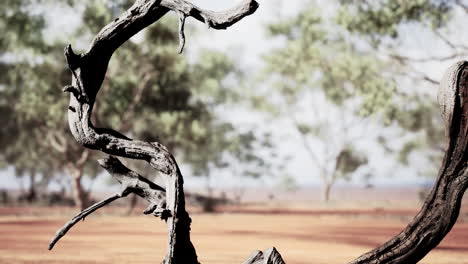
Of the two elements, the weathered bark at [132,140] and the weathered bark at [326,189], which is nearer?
the weathered bark at [132,140]

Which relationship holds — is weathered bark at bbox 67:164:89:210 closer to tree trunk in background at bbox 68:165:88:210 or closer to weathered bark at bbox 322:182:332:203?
tree trunk in background at bbox 68:165:88:210

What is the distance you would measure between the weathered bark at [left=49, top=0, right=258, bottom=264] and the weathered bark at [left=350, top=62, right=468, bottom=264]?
1887mm

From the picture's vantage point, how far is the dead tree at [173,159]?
14.3ft

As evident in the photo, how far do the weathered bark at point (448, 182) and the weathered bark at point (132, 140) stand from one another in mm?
1887

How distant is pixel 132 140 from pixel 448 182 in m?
2.86

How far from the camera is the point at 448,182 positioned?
439cm

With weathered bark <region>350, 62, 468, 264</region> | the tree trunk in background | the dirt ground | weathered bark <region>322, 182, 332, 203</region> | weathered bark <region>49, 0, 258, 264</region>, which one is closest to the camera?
weathered bark <region>350, 62, 468, 264</region>

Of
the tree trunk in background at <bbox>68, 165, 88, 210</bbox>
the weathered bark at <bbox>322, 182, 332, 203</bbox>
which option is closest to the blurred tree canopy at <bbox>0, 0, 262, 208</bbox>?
the tree trunk in background at <bbox>68, 165, 88, 210</bbox>

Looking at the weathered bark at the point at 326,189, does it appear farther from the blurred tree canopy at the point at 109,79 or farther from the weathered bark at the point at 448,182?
the weathered bark at the point at 448,182

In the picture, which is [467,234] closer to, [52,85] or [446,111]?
[446,111]

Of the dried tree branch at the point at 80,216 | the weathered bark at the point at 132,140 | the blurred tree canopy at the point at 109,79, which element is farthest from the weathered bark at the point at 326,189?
the dried tree branch at the point at 80,216

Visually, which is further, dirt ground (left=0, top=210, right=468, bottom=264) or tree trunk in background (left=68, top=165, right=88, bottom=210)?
tree trunk in background (left=68, top=165, right=88, bottom=210)

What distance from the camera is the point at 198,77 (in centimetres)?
4266

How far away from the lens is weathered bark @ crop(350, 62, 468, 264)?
434 centimetres
